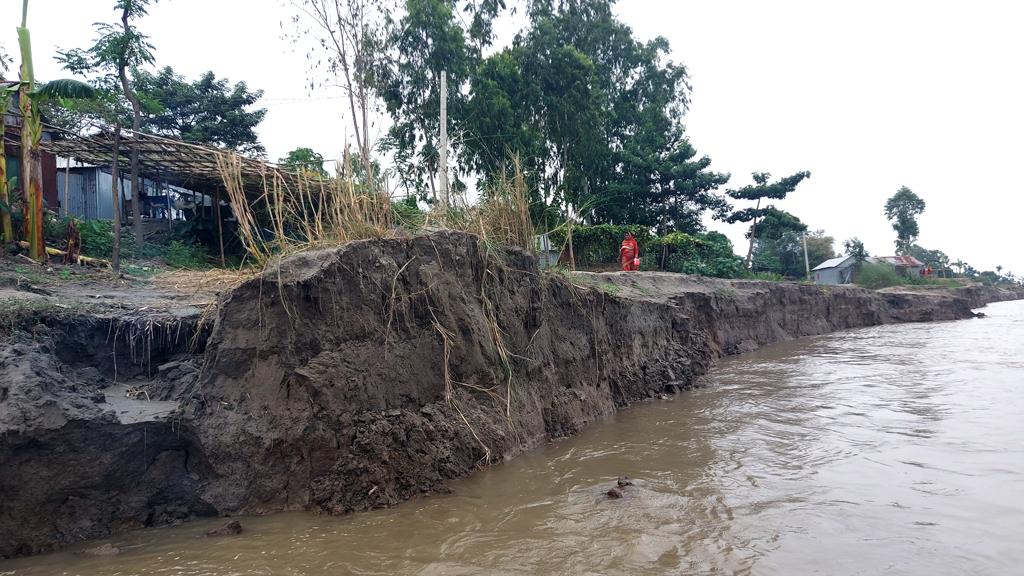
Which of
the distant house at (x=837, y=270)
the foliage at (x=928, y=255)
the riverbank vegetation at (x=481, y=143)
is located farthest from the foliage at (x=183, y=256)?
the foliage at (x=928, y=255)

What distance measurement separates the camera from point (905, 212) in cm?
4156

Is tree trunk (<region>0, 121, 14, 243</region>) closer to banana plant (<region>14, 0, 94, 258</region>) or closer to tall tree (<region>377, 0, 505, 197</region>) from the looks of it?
banana plant (<region>14, 0, 94, 258</region>)

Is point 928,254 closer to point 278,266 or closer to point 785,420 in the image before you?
point 785,420

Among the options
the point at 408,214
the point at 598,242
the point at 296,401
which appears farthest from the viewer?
the point at 598,242

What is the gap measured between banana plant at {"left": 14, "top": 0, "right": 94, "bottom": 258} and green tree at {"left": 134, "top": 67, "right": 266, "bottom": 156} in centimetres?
979

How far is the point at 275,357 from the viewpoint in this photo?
4184 millimetres

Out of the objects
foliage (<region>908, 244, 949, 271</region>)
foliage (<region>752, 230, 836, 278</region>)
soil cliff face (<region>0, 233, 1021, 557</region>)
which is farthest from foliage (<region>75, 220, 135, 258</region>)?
foliage (<region>908, 244, 949, 271</region>)

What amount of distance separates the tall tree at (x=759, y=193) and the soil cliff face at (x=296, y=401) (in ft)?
63.3

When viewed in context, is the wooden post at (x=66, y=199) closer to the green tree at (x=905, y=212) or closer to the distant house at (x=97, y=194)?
the distant house at (x=97, y=194)

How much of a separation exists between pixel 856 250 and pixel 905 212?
8956mm

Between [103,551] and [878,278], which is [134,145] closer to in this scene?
[103,551]

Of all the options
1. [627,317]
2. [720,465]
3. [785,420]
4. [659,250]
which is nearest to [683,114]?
[659,250]

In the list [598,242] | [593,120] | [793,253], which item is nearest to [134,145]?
[598,242]

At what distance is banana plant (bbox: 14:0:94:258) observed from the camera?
7.62 m
